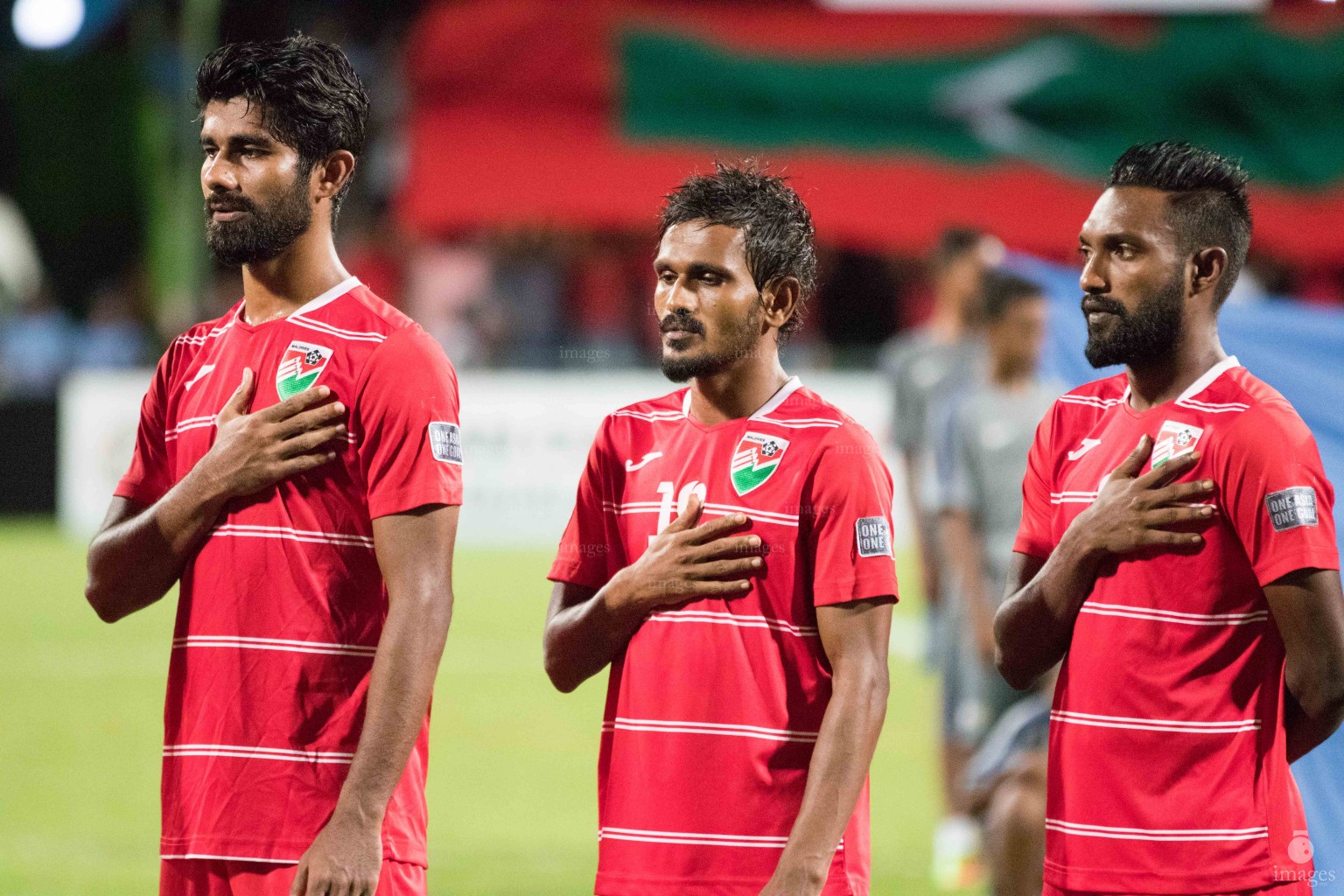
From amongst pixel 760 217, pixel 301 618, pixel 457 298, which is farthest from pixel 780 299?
pixel 457 298

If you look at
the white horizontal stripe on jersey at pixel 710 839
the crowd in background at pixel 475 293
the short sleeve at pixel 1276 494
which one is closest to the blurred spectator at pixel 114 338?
the crowd in background at pixel 475 293

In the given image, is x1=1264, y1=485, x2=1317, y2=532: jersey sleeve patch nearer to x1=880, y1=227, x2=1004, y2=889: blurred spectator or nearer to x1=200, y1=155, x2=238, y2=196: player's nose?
x1=200, y1=155, x2=238, y2=196: player's nose

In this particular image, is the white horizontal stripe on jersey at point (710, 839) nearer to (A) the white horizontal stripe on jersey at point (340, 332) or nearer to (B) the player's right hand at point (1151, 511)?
(B) the player's right hand at point (1151, 511)

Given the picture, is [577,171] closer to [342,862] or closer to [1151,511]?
[1151,511]

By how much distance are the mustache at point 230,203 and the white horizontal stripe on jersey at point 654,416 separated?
74 centimetres

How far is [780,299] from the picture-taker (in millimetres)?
3250

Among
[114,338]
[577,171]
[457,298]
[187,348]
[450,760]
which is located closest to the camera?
[187,348]

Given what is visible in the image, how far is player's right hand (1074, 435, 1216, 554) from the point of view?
2996 millimetres

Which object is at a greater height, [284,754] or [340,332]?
[340,332]

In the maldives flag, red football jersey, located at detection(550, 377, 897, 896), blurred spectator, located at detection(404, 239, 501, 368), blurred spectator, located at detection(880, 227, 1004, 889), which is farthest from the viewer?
the maldives flag

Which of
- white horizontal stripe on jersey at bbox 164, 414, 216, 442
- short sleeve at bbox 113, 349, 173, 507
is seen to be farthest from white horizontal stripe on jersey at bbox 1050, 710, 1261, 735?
short sleeve at bbox 113, 349, 173, 507

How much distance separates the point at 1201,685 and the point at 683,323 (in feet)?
3.50

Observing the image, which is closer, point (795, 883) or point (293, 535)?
point (795, 883)

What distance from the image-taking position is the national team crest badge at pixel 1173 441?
10.00ft
